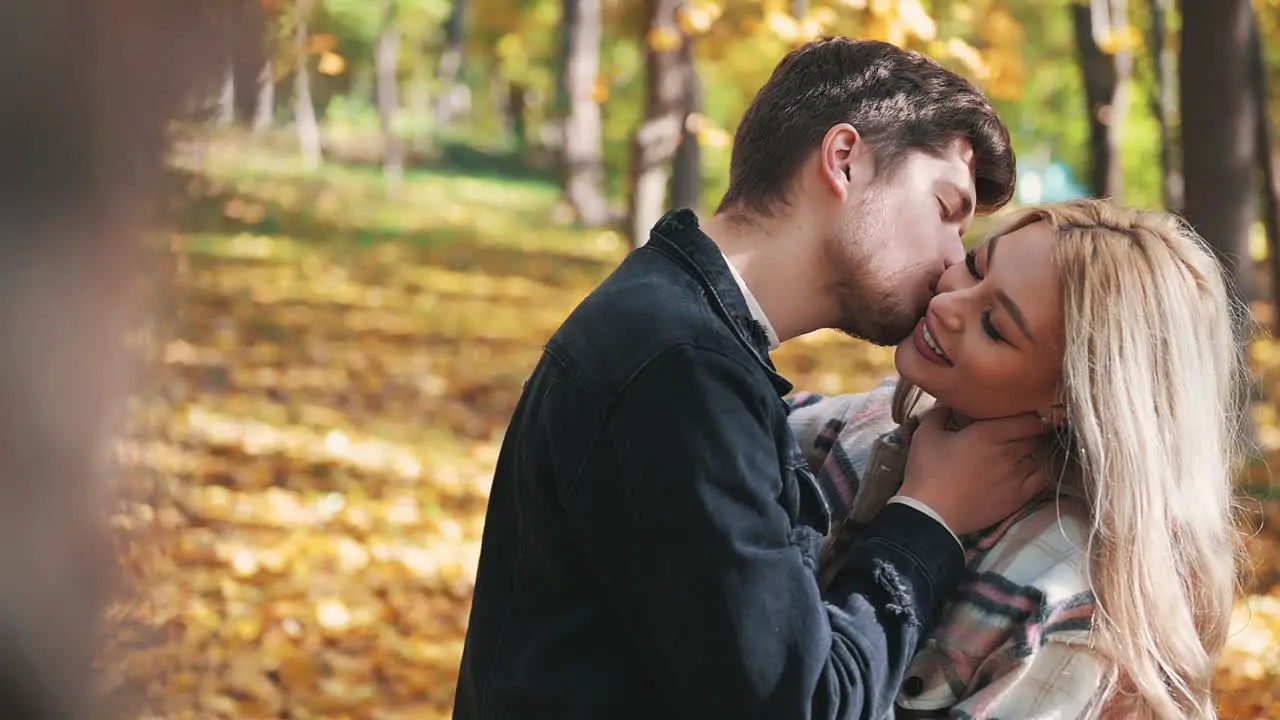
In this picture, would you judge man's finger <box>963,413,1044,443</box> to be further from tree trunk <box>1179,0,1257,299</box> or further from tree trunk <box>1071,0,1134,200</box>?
tree trunk <box>1071,0,1134,200</box>

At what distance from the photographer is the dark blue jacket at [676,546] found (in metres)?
1.76

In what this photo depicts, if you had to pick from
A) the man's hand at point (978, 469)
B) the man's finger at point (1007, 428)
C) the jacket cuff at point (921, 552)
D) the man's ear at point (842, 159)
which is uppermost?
the man's ear at point (842, 159)

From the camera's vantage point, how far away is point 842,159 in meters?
2.16

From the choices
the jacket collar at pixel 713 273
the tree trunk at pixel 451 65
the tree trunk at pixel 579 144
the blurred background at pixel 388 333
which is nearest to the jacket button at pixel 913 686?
the jacket collar at pixel 713 273

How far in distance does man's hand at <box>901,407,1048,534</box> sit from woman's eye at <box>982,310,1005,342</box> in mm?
136

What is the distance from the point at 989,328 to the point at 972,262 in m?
0.13

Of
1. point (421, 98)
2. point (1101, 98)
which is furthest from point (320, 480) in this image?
point (421, 98)

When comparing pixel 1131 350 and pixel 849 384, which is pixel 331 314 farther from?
pixel 1131 350

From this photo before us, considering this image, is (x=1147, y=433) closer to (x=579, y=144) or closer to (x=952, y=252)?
(x=952, y=252)

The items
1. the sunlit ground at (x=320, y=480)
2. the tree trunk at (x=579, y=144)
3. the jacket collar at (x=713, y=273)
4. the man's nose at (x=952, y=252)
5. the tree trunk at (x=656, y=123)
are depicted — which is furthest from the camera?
the tree trunk at (x=579, y=144)

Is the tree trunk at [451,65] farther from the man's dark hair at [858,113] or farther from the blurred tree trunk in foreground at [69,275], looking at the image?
the blurred tree trunk in foreground at [69,275]

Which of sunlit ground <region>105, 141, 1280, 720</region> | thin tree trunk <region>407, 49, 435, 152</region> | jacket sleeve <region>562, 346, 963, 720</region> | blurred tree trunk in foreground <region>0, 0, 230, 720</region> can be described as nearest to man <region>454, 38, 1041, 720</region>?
jacket sleeve <region>562, 346, 963, 720</region>

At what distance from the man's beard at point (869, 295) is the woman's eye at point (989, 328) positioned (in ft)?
0.40

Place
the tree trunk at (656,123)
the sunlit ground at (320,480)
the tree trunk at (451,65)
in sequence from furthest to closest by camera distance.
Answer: the tree trunk at (451,65) → the tree trunk at (656,123) → the sunlit ground at (320,480)
